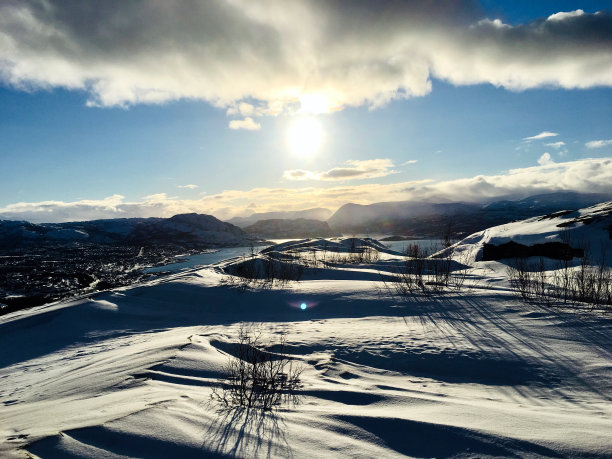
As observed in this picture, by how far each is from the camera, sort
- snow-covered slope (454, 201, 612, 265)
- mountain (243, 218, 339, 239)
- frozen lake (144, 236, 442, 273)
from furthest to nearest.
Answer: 1. mountain (243, 218, 339, 239)
2. frozen lake (144, 236, 442, 273)
3. snow-covered slope (454, 201, 612, 265)

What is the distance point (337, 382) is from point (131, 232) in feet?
300

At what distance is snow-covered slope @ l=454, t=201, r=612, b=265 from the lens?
12.6 metres

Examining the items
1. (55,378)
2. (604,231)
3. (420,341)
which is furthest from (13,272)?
(604,231)

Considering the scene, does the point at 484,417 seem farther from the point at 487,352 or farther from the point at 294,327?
the point at 294,327

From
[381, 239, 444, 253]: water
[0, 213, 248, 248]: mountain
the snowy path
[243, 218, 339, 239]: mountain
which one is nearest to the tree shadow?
the snowy path

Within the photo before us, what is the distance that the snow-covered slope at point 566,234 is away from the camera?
1263cm

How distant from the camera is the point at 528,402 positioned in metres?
3.09

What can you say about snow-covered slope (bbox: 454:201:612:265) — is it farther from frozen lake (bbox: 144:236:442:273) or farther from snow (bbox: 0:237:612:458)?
snow (bbox: 0:237:612:458)

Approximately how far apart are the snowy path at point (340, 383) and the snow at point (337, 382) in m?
0.02

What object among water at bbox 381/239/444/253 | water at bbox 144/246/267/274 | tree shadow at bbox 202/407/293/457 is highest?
water at bbox 381/239/444/253

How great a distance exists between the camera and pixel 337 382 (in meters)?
3.67

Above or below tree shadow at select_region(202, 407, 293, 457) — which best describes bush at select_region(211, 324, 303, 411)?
below

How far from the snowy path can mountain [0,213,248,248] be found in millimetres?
66068

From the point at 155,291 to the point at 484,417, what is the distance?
31.8 feet
